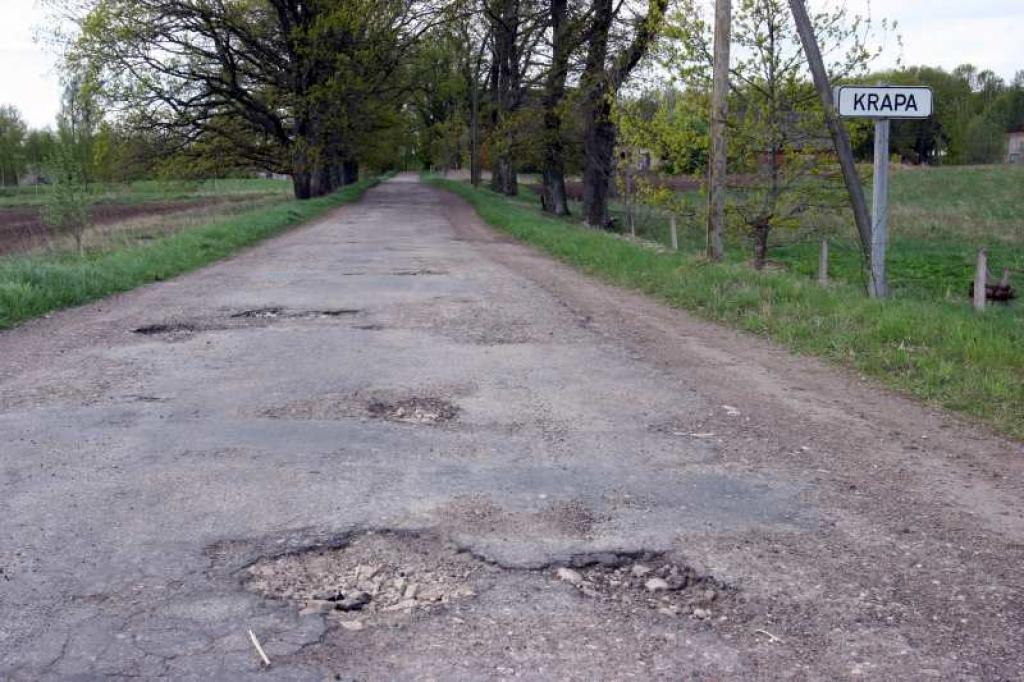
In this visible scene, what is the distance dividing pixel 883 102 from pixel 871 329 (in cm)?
268

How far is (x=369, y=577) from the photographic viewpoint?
4.08 m

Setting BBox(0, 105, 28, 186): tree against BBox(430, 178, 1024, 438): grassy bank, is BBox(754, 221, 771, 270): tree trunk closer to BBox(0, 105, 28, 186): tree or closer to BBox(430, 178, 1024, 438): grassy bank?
BBox(430, 178, 1024, 438): grassy bank

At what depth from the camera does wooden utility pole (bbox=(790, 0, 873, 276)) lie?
12.0 meters

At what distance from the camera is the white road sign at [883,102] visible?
10523 millimetres

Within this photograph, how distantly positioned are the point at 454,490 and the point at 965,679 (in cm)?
265

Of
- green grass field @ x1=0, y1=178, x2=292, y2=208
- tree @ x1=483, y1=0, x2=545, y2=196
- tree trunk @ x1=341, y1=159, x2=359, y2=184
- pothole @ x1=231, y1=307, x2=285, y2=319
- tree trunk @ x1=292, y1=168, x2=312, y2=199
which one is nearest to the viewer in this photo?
pothole @ x1=231, y1=307, x2=285, y2=319

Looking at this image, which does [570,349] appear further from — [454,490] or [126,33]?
[126,33]

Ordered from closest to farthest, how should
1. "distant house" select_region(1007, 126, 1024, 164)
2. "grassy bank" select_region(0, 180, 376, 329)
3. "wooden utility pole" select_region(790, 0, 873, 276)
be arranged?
"grassy bank" select_region(0, 180, 376, 329)
"wooden utility pole" select_region(790, 0, 873, 276)
"distant house" select_region(1007, 126, 1024, 164)

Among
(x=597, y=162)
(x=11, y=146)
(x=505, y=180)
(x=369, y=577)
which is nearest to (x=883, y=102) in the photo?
(x=369, y=577)

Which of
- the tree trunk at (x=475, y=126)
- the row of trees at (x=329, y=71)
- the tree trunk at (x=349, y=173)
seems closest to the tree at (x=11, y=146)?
the tree trunk at (x=349, y=173)

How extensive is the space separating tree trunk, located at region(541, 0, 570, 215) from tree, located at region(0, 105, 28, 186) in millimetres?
67395

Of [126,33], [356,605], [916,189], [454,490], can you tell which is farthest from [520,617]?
[916,189]

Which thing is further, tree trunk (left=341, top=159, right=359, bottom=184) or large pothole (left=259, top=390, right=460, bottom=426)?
tree trunk (left=341, top=159, right=359, bottom=184)

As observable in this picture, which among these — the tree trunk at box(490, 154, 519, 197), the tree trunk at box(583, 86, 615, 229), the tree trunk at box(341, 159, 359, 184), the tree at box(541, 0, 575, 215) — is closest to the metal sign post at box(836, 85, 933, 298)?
the tree trunk at box(583, 86, 615, 229)
